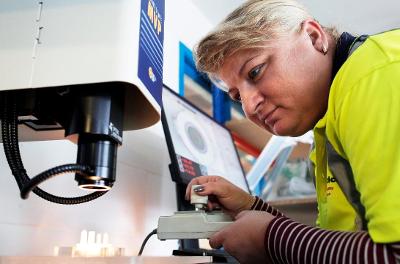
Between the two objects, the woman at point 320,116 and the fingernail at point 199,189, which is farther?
the fingernail at point 199,189

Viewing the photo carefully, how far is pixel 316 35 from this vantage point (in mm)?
853

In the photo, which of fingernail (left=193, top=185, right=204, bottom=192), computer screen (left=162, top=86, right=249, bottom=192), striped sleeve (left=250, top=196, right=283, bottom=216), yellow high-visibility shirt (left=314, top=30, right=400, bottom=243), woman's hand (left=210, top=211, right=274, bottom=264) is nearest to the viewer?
yellow high-visibility shirt (left=314, top=30, right=400, bottom=243)

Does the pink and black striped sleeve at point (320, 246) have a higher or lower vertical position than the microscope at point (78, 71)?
lower

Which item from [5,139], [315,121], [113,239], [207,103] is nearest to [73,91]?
[5,139]

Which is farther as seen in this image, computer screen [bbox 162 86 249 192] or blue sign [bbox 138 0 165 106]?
computer screen [bbox 162 86 249 192]

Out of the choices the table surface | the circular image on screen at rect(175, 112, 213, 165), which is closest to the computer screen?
the circular image on screen at rect(175, 112, 213, 165)

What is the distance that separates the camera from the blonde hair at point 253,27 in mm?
800

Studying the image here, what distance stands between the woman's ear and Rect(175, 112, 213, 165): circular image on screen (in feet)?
1.79

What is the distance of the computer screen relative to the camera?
3.87 feet

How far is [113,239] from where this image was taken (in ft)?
3.79

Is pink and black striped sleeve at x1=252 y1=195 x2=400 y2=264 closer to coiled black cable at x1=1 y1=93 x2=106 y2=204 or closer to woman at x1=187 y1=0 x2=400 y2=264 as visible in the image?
woman at x1=187 y1=0 x2=400 y2=264

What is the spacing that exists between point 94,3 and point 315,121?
531mm

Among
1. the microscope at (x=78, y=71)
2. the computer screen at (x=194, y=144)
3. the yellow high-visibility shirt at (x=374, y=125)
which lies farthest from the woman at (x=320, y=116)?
the microscope at (x=78, y=71)

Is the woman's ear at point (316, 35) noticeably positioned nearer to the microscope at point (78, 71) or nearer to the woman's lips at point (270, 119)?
the woman's lips at point (270, 119)
